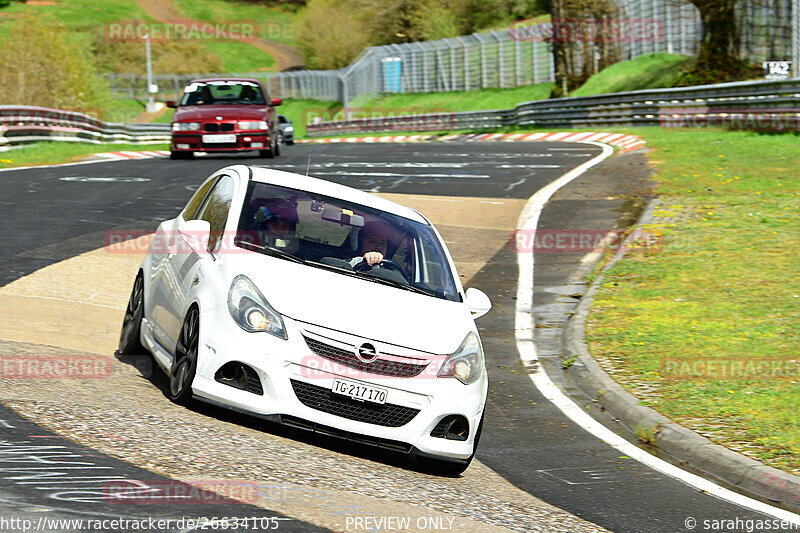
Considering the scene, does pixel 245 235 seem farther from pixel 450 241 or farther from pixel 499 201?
pixel 499 201

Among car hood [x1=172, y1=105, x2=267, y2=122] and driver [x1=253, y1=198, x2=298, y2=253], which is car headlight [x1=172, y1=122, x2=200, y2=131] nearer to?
car hood [x1=172, y1=105, x2=267, y2=122]

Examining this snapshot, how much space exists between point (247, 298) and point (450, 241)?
29.0 feet

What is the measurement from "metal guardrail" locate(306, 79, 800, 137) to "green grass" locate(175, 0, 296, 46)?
9546 cm

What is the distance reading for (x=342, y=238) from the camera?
7758 mm

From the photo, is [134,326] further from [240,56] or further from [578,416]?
[240,56]

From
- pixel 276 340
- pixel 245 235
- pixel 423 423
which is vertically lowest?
pixel 423 423

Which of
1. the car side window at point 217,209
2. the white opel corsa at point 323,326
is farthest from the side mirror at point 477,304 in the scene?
the car side window at point 217,209

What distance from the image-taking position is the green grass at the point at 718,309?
7941 millimetres

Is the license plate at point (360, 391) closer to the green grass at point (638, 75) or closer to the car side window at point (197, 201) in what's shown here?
the car side window at point (197, 201)

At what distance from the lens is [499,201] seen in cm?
1869

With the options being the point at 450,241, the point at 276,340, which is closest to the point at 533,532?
the point at 276,340

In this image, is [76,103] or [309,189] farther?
[76,103]

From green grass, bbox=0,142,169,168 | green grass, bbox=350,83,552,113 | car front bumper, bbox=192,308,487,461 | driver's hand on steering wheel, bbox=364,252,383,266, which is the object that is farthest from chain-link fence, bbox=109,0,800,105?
car front bumper, bbox=192,308,487,461

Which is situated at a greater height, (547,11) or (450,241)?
(547,11)
